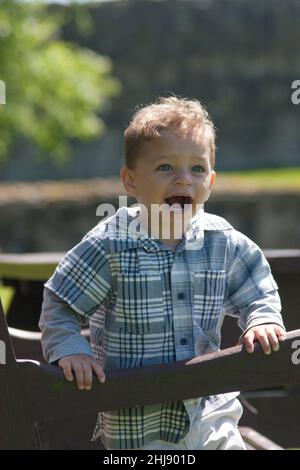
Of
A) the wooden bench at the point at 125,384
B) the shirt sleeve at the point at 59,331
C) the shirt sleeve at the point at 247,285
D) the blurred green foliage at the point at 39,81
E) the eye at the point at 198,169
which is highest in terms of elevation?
the blurred green foliage at the point at 39,81

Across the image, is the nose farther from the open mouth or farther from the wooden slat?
the wooden slat

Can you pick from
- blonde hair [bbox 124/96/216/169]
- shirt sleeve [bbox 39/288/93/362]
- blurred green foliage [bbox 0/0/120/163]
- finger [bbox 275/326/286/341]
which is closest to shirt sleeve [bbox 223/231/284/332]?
finger [bbox 275/326/286/341]

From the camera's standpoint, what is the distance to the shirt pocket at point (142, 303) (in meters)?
2.68

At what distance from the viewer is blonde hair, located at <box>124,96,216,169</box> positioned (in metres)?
2.73

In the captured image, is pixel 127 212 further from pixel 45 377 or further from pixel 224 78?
pixel 224 78

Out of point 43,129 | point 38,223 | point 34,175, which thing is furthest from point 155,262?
point 34,175

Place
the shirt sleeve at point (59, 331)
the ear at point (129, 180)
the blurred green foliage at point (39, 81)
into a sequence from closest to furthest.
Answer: the shirt sleeve at point (59, 331) → the ear at point (129, 180) → the blurred green foliage at point (39, 81)

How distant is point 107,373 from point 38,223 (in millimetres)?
8051

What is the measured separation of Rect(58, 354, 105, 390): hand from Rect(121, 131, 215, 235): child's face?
1.60 ft

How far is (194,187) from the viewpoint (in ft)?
8.90

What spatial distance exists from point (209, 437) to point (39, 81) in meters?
13.2

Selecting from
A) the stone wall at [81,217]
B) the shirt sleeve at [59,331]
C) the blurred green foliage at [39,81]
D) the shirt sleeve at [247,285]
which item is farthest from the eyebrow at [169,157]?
the blurred green foliage at [39,81]

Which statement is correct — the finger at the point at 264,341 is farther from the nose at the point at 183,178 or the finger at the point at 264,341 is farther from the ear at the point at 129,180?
the ear at the point at 129,180

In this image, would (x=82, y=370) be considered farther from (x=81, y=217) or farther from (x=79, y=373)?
(x=81, y=217)
